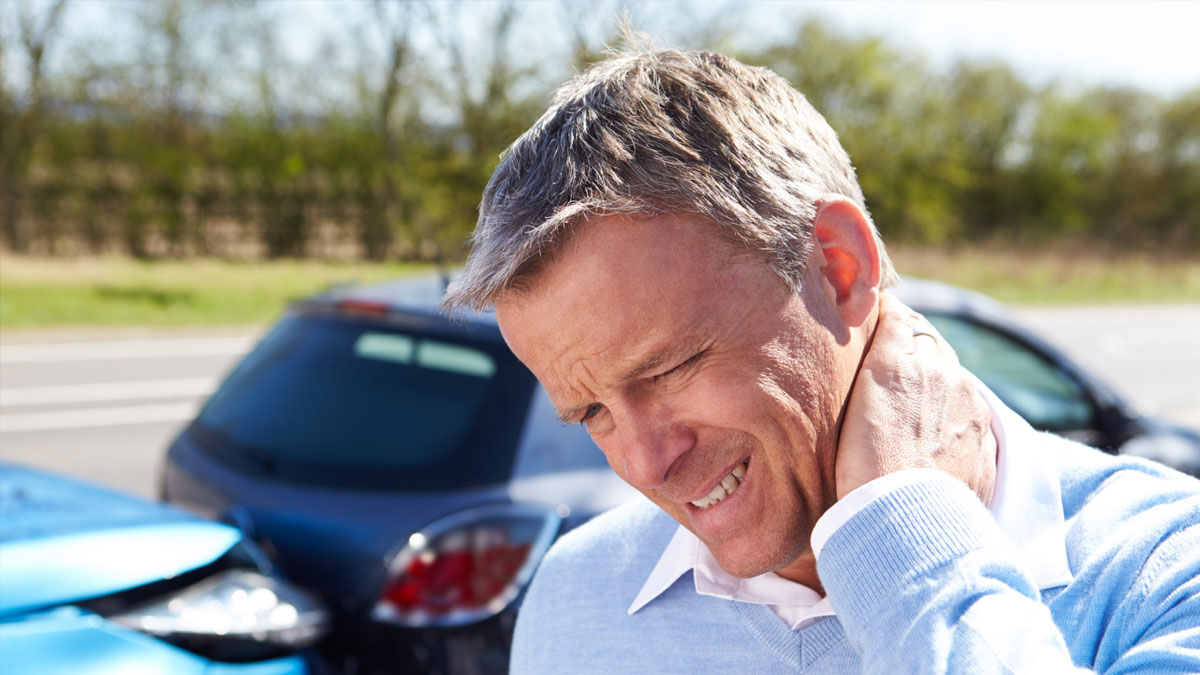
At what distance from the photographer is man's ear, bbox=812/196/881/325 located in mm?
1188

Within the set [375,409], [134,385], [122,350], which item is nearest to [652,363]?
[375,409]

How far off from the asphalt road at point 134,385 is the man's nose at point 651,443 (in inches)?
249

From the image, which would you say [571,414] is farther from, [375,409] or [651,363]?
[375,409]

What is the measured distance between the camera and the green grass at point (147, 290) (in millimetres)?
14070

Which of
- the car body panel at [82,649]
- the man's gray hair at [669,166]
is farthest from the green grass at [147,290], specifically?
the man's gray hair at [669,166]

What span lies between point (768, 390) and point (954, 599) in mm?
317

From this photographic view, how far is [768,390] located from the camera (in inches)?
45.0

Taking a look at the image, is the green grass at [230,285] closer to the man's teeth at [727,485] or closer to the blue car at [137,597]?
the blue car at [137,597]

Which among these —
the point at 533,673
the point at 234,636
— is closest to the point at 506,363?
the point at 234,636

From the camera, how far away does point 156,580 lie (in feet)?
7.67

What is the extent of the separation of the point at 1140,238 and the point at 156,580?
36592 mm

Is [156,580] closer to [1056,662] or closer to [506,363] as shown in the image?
[506,363]

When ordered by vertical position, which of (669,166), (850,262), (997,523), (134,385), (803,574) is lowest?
(134,385)

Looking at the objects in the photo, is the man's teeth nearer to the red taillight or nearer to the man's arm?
the man's arm
